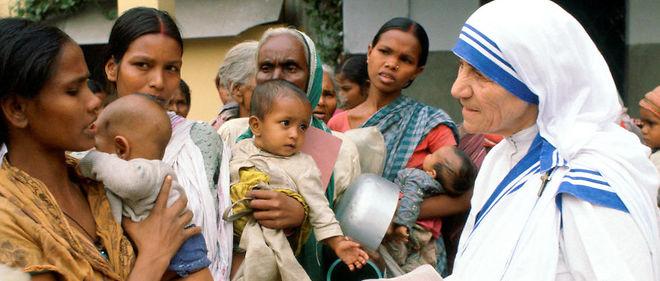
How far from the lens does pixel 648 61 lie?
612cm

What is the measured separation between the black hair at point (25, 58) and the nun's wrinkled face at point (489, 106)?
1224 mm

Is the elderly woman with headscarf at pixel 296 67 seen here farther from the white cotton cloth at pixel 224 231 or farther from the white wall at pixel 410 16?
the white wall at pixel 410 16

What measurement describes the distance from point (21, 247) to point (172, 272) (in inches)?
18.5

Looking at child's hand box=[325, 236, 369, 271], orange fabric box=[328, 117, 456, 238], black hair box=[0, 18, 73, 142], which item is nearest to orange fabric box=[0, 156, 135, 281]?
black hair box=[0, 18, 73, 142]

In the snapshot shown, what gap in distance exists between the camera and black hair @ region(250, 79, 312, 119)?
3.12m

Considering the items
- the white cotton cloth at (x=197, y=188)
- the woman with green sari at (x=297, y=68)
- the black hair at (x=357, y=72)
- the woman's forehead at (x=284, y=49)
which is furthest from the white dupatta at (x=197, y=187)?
the black hair at (x=357, y=72)

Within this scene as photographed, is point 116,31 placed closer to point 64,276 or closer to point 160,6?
point 64,276

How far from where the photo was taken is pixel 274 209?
2859mm

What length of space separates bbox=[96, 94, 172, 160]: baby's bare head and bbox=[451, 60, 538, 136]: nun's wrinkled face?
37.1 inches

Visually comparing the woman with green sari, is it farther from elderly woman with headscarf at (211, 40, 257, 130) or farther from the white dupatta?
elderly woman with headscarf at (211, 40, 257, 130)

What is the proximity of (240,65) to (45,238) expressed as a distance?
255 cm

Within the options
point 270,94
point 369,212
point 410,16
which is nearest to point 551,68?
point 369,212

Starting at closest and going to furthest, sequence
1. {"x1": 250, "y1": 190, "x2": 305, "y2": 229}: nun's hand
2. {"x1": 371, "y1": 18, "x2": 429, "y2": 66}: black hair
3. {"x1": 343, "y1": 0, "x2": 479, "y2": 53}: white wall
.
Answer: {"x1": 250, "y1": 190, "x2": 305, "y2": 229}: nun's hand, {"x1": 371, "y1": 18, "x2": 429, "y2": 66}: black hair, {"x1": 343, "y1": 0, "x2": 479, "y2": 53}: white wall

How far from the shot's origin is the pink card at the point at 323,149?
3180mm
